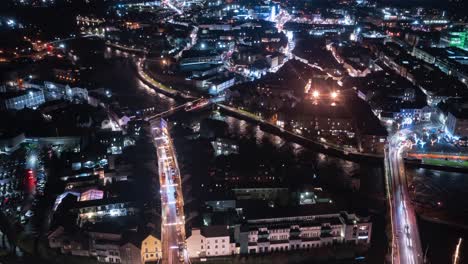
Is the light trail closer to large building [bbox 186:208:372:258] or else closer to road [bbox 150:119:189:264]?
large building [bbox 186:208:372:258]

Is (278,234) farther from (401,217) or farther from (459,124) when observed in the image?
(459,124)

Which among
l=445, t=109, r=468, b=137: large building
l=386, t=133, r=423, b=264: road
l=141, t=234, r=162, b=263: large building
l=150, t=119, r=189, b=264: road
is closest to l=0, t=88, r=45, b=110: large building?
l=150, t=119, r=189, b=264: road

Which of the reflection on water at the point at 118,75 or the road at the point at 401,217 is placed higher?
the reflection on water at the point at 118,75

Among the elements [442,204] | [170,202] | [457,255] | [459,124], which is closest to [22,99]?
[170,202]

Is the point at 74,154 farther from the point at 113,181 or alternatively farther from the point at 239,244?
the point at 239,244

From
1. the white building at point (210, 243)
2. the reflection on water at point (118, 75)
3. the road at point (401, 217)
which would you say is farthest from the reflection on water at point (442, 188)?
the reflection on water at point (118, 75)

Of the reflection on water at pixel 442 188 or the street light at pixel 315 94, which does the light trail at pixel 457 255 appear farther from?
the street light at pixel 315 94
